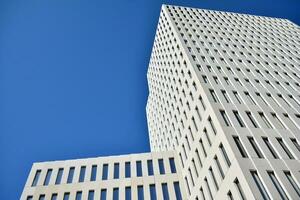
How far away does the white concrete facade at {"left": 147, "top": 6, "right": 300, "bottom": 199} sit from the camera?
76.9ft

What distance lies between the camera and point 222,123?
1080 inches

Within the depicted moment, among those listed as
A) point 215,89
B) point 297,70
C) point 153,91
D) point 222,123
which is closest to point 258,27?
point 297,70

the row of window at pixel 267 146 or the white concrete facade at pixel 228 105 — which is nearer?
the white concrete facade at pixel 228 105

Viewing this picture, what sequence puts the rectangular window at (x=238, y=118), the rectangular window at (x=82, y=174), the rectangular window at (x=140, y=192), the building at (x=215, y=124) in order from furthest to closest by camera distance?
the rectangular window at (x=82, y=174) → the rectangular window at (x=140, y=192) → the rectangular window at (x=238, y=118) → the building at (x=215, y=124)

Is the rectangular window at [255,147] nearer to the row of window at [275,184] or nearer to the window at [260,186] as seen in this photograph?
the row of window at [275,184]

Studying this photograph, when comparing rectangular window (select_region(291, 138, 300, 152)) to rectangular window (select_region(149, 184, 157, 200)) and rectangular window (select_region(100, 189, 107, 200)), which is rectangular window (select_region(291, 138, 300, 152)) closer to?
rectangular window (select_region(149, 184, 157, 200))

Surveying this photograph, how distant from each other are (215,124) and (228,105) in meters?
3.42

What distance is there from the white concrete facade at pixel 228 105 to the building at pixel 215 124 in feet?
0.35

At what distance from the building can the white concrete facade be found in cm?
11

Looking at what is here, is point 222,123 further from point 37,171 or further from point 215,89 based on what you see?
point 37,171

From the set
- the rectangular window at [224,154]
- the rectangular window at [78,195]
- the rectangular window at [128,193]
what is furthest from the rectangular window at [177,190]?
the rectangular window at [78,195]

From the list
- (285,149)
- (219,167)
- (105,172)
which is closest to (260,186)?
(219,167)

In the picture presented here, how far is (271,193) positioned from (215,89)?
15.3 meters

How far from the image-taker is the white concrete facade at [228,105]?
76.9 ft
